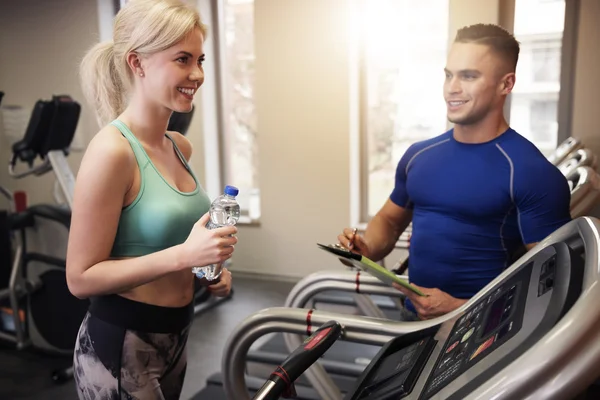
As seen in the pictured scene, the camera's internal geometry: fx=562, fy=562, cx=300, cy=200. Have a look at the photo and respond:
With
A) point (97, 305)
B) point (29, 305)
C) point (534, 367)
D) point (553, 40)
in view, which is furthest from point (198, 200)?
point (29, 305)

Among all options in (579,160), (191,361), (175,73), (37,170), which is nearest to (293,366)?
(175,73)

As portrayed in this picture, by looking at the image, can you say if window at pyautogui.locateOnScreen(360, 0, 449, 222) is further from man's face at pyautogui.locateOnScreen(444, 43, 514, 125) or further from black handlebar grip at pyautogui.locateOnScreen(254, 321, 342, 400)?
black handlebar grip at pyautogui.locateOnScreen(254, 321, 342, 400)

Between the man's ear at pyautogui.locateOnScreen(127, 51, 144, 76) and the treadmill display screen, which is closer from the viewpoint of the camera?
the treadmill display screen

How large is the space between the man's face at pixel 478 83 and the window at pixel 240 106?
103cm

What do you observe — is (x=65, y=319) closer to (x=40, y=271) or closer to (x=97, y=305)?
(x=40, y=271)

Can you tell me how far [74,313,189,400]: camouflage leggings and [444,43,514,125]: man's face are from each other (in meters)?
0.92

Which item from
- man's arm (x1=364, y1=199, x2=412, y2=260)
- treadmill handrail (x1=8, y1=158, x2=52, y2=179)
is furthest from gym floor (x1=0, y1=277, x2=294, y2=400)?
treadmill handrail (x1=8, y1=158, x2=52, y2=179)

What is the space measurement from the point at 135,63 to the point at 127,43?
0.04 meters

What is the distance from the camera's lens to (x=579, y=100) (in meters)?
1.67

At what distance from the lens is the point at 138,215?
1.06 metres

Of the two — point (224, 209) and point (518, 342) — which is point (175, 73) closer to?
point (224, 209)

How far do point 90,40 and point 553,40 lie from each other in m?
1.33

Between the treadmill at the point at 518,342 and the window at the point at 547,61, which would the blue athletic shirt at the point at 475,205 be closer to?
the window at the point at 547,61

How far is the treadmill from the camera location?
464 mm
